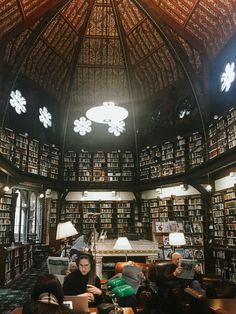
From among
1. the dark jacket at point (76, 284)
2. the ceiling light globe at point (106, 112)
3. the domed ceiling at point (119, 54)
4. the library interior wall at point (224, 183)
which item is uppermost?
the domed ceiling at point (119, 54)

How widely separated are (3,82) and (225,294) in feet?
32.5

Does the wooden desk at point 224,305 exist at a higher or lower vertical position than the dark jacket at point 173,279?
lower

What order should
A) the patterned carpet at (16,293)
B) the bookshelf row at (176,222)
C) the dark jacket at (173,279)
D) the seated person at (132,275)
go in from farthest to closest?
1. the bookshelf row at (176,222)
2. the patterned carpet at (16,293)
3. the dark jacket at (173,279)
4. the seated person at (132,275)

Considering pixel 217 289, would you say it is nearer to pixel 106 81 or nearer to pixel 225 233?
pixel 225 233

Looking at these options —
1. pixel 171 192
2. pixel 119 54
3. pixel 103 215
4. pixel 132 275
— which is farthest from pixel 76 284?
pixel 119 54

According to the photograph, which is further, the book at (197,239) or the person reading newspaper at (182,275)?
→ the book at (197,239)

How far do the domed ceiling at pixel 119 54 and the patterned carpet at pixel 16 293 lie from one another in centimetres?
591

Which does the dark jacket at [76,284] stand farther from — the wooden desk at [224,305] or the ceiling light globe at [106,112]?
the ceiling light globe at [106,112]

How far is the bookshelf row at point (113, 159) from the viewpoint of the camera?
11080 mm

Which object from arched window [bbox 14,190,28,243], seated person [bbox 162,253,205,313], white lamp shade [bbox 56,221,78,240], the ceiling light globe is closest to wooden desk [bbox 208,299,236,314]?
seated person [bbox 162,253,205,313]

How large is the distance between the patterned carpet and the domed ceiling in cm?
591

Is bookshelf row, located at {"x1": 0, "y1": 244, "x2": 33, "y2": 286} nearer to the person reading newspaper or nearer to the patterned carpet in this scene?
the patterned carpet

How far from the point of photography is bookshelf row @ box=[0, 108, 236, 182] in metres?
11.1

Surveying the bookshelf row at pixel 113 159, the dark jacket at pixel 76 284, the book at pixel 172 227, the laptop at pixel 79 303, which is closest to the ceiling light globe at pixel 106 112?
the bookshelf row at pixel 113 159
